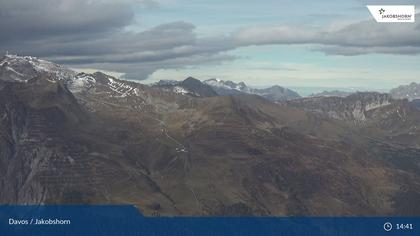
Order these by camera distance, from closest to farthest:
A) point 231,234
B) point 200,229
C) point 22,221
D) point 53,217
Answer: point 22,221
point 53,217
point 200,229
point 231,234

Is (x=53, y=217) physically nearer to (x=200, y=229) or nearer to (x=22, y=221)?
(x=22, y=221)

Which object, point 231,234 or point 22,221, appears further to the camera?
point 231,234

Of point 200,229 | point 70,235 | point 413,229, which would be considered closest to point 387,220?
point 413,229

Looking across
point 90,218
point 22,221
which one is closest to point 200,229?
point 90,218

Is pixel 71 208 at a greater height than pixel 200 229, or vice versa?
pixel 71 208

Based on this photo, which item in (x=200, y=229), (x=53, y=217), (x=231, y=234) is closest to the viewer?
(x=53, y=217)

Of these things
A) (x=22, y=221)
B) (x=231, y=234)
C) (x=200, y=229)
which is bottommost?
(x=231, y=234)

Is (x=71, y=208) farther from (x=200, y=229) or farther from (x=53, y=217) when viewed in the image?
(x=200, y=229)

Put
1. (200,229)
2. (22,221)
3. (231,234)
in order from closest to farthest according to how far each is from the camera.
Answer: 1. (22,221)
2. (200,229)
3. (231,234)

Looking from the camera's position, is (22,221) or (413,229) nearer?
(22,221)
